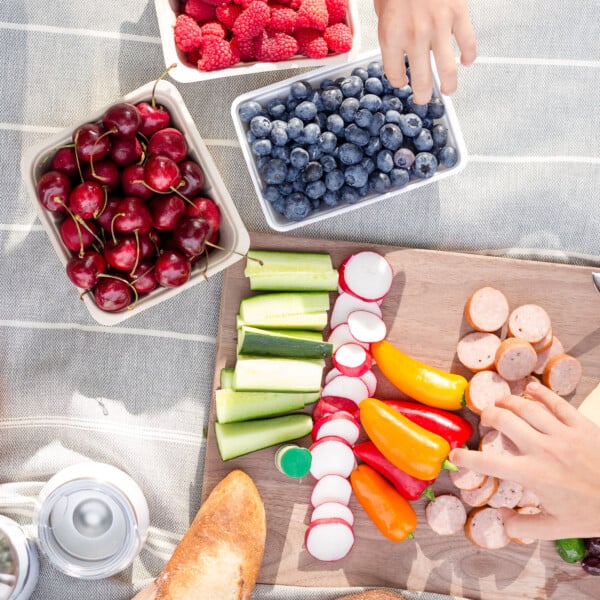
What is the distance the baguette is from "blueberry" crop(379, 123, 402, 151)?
0.67m

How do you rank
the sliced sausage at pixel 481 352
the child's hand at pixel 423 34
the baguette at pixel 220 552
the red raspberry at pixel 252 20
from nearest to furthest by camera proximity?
the child's hand at pixel 423 34 < the red raspberry at pixel 252 20 < the baguette at pixel 220 552 < the sliced sausage at pixel 481 352

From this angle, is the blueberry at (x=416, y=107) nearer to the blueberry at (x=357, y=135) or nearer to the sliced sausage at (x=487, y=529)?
the blueberry at (x=357, y=135)

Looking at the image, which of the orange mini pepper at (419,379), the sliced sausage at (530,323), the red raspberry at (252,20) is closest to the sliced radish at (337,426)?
the orange mini pepper at (419,379)

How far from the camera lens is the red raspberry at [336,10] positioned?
47.3 inches

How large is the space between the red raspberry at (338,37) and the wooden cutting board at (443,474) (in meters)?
0.35

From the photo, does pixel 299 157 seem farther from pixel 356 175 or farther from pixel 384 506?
pixel 384 506

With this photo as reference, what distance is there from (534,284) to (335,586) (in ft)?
2.33

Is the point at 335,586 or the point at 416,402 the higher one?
the point at 416,402

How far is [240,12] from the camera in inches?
47.0

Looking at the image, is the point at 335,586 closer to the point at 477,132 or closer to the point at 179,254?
the point at 179,254

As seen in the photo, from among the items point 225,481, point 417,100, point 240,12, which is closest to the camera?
point 417,100

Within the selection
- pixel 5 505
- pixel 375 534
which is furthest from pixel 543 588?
pixel 5 505

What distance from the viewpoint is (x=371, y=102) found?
1200 mm

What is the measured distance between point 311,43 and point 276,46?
60 millimetres
